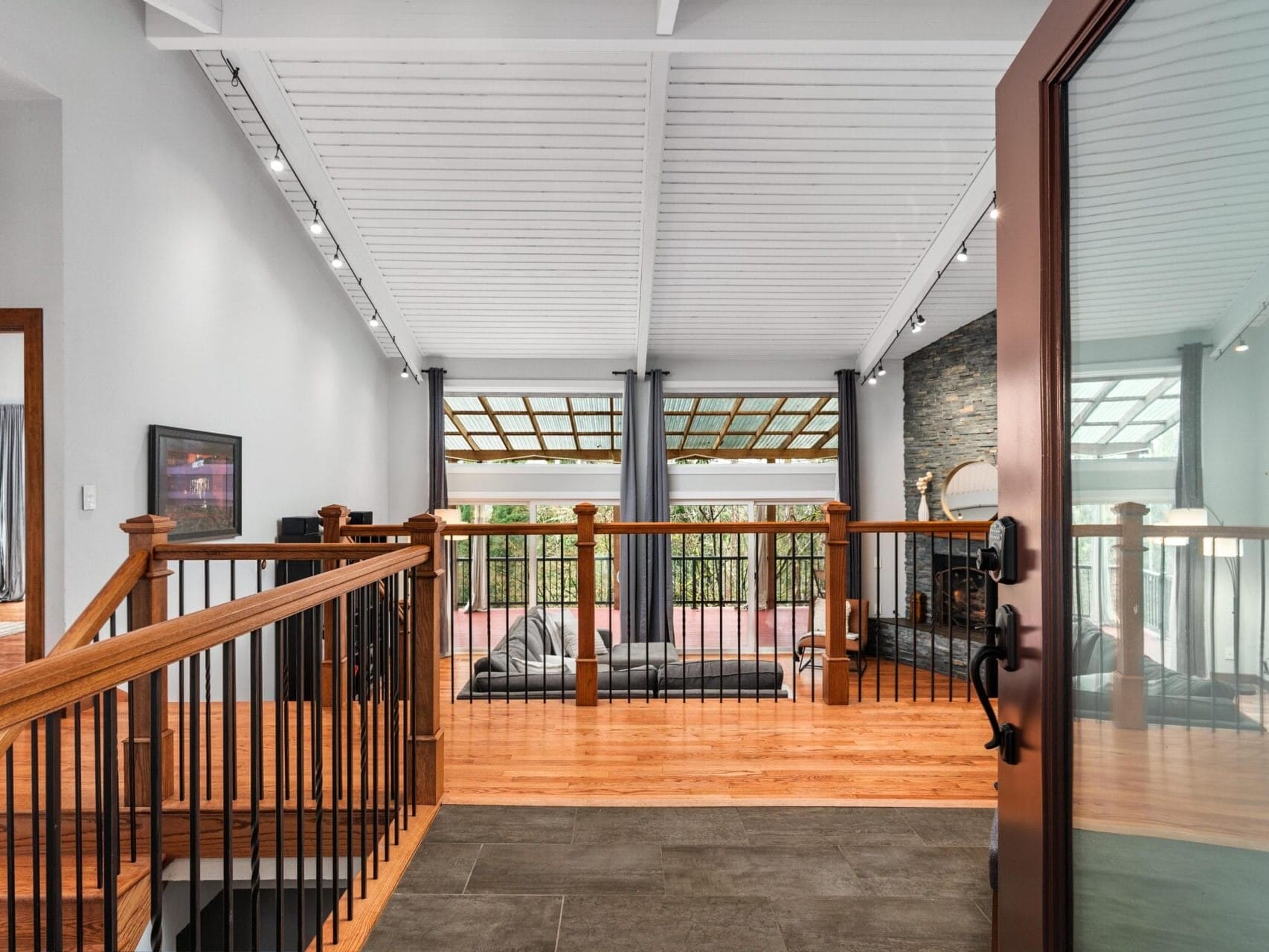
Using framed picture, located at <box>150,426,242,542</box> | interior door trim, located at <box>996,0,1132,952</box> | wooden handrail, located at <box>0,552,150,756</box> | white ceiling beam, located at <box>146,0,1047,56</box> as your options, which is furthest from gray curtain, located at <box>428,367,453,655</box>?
interior door trim, located at <box>996,0,1132,952</box>

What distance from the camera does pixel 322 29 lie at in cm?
384

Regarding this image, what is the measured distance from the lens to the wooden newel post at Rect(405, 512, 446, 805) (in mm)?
2590

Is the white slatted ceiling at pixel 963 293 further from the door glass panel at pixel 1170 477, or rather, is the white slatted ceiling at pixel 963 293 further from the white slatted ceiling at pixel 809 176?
the door glass panel at pixel 1170 477

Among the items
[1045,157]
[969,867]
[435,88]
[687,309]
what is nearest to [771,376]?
[687,309]

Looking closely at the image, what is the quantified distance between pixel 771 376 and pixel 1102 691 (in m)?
7.62

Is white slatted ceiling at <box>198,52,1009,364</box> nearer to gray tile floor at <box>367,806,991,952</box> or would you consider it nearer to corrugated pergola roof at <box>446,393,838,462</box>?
corrugated pergola roof at <box>446,393,838,462</box>

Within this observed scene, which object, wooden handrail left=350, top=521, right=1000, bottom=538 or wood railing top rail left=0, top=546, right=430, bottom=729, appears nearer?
wood railing top rail left=0, top=546, right=430, bottom=729

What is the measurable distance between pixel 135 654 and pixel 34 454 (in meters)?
3.25

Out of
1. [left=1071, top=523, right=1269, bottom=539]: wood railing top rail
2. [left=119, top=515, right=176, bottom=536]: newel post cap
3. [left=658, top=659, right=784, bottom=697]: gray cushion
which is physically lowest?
[left=658, top=659, right=784, bottom=697]: gray cushion

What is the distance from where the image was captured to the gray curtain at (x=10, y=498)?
23.8ft

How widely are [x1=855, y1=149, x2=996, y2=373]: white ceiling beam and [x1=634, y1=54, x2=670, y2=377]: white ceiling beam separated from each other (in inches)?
78.0

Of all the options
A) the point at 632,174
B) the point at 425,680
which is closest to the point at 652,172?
the point at 632,174

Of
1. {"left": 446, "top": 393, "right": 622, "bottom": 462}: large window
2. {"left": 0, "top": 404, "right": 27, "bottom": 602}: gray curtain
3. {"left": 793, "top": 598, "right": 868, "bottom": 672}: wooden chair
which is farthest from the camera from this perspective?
{"left": 446, "top": 393, "right": 622, "bottom": 462}: large window

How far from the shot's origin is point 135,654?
1059 millimetres
